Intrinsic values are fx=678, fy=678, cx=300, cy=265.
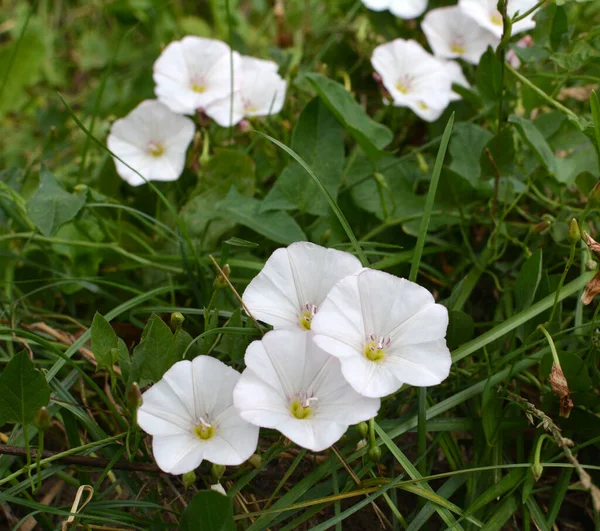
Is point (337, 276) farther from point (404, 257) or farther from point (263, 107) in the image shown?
point (263, 107)

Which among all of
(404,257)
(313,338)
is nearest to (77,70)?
(404,257)

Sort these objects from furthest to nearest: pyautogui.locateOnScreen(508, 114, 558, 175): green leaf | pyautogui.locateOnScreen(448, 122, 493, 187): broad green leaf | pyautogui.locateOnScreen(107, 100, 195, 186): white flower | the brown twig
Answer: pyautogui.locateOnScreen(107, 100, 195, 186): white flower < pyautogui.locateOnScreen(448, 122, 493, 187): broad green leaf < pyautogui.locateOnScreen(508, 114, 558, 175): green leaf < the brown twig

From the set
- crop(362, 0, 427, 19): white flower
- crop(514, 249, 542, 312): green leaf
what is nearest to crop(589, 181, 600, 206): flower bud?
crop(514, 249, 542, 312): green leaf

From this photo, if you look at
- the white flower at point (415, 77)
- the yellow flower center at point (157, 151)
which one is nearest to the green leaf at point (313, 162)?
the white flower at point (415, 77)

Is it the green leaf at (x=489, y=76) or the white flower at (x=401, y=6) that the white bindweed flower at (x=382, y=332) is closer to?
the green leaf at (x=489, y=76)

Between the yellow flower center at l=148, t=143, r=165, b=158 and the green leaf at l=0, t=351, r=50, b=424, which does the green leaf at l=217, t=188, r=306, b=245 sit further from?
the green leaf at l=0, t=351, r=50, b=424

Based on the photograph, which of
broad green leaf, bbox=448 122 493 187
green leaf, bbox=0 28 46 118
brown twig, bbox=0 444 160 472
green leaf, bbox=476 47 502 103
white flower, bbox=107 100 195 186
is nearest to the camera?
brown twig, bbox=0 444 160 472

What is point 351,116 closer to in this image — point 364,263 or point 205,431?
point 364,263
